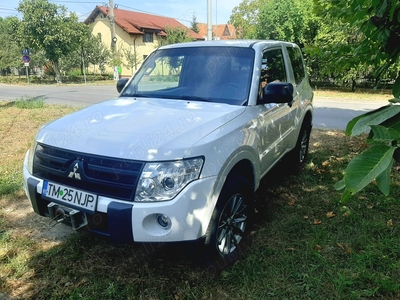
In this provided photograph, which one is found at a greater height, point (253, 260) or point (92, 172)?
point (92, 172)

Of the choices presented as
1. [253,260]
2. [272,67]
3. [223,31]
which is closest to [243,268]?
[253,260]

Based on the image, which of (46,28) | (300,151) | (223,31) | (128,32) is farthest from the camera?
(223,31)

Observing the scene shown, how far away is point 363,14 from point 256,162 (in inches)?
60.9

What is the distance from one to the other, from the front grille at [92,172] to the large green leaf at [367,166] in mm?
1472

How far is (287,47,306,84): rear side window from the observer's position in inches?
177

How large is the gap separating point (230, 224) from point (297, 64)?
2.97 metres

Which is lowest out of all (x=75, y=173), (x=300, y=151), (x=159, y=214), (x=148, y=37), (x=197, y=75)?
(x=300, y=151)

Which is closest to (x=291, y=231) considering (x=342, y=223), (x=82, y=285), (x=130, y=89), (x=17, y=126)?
(x=342, y=223)

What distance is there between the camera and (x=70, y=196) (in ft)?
7.81

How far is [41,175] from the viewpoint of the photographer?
2598 millimetres

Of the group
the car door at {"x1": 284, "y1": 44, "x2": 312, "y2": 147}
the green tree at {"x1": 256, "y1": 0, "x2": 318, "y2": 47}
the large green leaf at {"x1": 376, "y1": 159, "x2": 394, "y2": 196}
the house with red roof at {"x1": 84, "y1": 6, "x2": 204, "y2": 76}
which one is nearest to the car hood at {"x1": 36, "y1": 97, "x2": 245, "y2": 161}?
the large green leaf at {"x1": 376, "y1": 159, "x2": 394, "y2": 196}

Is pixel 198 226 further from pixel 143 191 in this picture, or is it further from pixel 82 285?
pixel 82 285

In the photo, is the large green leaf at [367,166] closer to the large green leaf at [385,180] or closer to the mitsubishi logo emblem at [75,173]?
the large green leaf at [385,180]

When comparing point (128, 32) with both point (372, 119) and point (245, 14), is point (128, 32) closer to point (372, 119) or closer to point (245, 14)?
point (245, 14)
